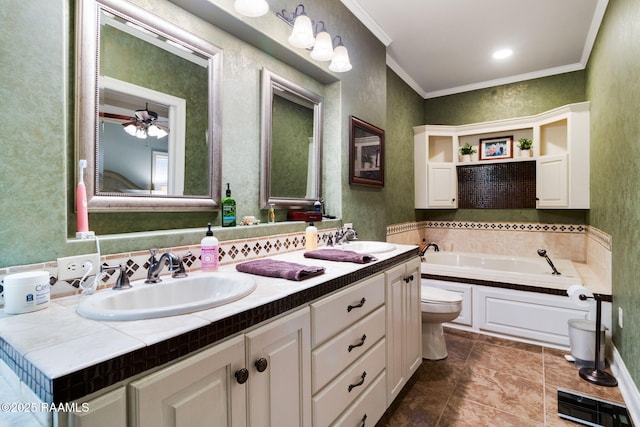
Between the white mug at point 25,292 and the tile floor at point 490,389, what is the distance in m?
1.64

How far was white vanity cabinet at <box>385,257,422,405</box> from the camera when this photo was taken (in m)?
1.77

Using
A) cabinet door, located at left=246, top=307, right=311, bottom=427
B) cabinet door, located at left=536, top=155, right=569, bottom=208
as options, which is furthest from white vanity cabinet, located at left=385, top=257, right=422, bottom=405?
cabinet door, located at left=536, top=155, right=569, bottom=208

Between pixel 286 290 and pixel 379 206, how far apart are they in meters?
1.93

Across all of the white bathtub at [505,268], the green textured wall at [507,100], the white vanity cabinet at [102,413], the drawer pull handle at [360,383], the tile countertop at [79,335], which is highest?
the green textured wall at [507,100]

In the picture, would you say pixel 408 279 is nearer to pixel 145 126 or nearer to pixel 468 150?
pixel 145 126

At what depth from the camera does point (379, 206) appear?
2908 mm

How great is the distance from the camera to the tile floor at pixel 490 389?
1.80m

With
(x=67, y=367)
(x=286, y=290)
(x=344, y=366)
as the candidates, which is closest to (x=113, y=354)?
(x=67, y=367)

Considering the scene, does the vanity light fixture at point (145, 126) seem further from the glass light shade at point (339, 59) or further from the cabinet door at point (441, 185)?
the cabinet door at point (441, 185)

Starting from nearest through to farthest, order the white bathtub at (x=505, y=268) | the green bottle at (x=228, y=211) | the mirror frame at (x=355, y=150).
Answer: the green bottle at (x=228, y=211)
the mirror frame at (x=355, y=150)
the white bathtub at (x=505, y=268)

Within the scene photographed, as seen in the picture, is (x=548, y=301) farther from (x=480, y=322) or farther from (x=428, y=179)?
(x=428, y=179)

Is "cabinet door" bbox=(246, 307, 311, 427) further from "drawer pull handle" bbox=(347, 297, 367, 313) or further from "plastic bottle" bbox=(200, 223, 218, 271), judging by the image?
"plastic bottle" bbox=(200, 223, 218, 271)

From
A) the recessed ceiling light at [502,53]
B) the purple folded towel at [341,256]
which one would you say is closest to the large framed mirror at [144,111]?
the purple folded towel at [341,256]

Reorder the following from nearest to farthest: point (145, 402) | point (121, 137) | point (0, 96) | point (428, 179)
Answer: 1. point (145, 402)
2. point (0, 96)
3. point (121, 137)
4. point (428, 179)
